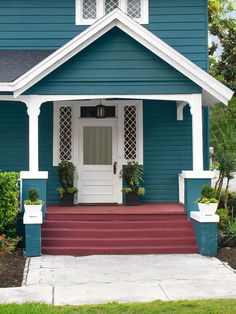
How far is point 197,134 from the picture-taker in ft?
35.2

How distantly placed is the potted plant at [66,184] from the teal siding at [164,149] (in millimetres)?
1879

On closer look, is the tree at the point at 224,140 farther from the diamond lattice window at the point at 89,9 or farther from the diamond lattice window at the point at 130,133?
the diamond lattice window at the point at 89,9

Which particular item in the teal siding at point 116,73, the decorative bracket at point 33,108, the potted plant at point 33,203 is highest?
the teal siding at point 116,73

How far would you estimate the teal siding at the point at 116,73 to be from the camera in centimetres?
1062

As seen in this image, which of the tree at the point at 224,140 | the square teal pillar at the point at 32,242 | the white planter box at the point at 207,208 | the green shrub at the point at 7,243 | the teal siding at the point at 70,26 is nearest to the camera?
the green shrub at the point at 7,243

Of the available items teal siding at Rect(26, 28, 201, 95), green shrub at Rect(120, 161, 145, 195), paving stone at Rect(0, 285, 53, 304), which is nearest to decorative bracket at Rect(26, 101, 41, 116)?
teal siding at Rect(26, 28, 201, 95)

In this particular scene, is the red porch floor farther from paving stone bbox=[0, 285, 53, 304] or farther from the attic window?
the attic window

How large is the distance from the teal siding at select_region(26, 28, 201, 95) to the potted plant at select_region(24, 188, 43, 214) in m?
2.19

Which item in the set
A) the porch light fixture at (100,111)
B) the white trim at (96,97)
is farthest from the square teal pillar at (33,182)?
the porch light fixture at (100,111)

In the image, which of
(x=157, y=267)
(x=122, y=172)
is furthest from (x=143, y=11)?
(x=157, y=267)

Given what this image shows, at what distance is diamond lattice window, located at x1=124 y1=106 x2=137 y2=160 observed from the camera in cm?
1273

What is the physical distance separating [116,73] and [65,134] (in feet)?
8.84

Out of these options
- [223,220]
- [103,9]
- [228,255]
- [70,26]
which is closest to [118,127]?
[70,26]

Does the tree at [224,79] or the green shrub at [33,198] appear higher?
the tree at [224,79]
